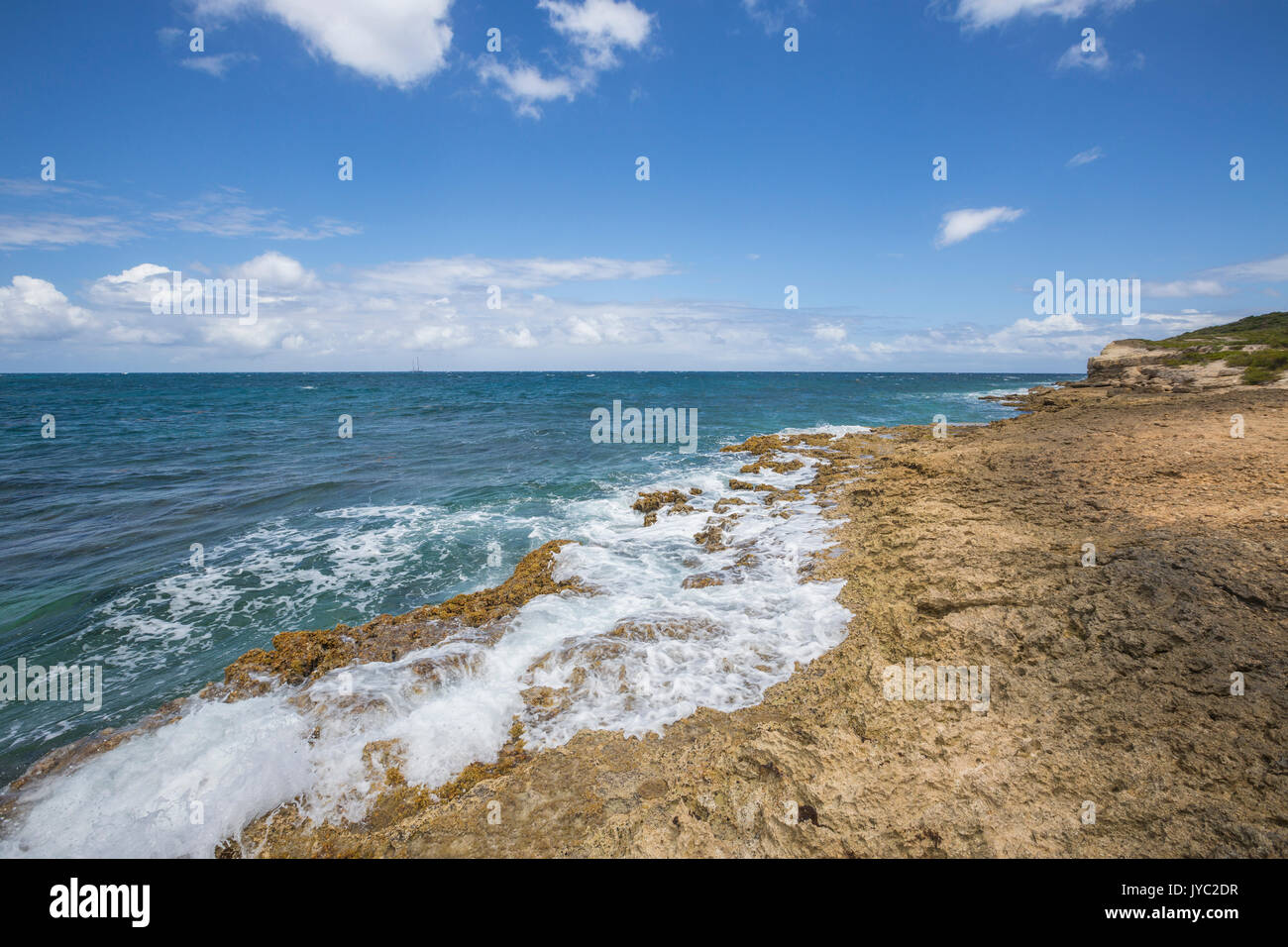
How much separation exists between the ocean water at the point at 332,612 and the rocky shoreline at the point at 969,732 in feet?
1.27

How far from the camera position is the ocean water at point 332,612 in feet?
16.5

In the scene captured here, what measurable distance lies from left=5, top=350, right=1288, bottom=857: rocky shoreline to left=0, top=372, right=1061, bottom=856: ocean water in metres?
0.39

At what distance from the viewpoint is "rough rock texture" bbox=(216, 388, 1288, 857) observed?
344 centimetres

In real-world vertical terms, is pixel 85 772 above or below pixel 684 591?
below

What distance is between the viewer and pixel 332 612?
8.87 metres

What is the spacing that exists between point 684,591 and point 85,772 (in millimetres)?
7401

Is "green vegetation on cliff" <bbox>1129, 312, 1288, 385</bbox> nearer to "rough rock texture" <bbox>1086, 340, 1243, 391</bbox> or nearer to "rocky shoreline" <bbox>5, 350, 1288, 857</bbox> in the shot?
"rough rock texture" <bbox>1086, 340, 1243, 391</bbox>
